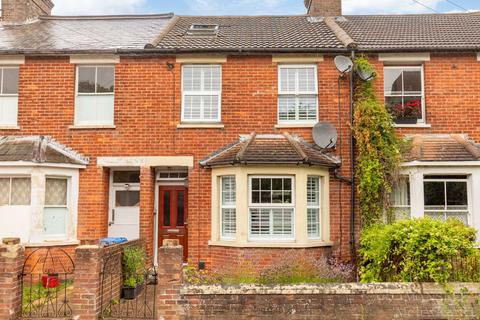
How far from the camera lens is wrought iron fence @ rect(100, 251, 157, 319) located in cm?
806

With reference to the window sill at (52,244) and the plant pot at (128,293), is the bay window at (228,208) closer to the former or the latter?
the plant pot at (128,293)

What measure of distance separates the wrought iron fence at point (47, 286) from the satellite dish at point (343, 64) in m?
8.01

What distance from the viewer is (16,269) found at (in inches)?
304

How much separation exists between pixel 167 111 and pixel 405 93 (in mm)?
6574

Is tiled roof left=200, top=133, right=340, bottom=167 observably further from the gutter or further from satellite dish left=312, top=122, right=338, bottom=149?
the gutter

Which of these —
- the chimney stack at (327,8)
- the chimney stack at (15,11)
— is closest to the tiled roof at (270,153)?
the chimney stack at (327,8)

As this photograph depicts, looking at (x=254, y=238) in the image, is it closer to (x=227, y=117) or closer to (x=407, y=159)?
(x=227, y=117)

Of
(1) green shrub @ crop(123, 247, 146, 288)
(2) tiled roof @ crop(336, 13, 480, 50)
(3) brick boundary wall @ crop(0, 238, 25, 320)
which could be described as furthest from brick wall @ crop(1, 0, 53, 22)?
(3) brick boundary wall @ crop(0, 238, 25, 320)

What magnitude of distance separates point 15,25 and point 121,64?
19.6ft

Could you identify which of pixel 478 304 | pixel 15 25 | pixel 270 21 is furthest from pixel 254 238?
pixel 15 25

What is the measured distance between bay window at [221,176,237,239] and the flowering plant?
4895 mm

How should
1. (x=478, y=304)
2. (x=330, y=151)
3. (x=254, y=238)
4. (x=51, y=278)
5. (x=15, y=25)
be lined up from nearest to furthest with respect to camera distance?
(x=478, y=304) < (x=51, y=278) < (x=254, y=238) < (x=330, y=151) < (x=15, y=25)

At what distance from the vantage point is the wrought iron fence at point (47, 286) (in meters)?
8.10

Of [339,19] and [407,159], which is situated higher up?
[339,19]
